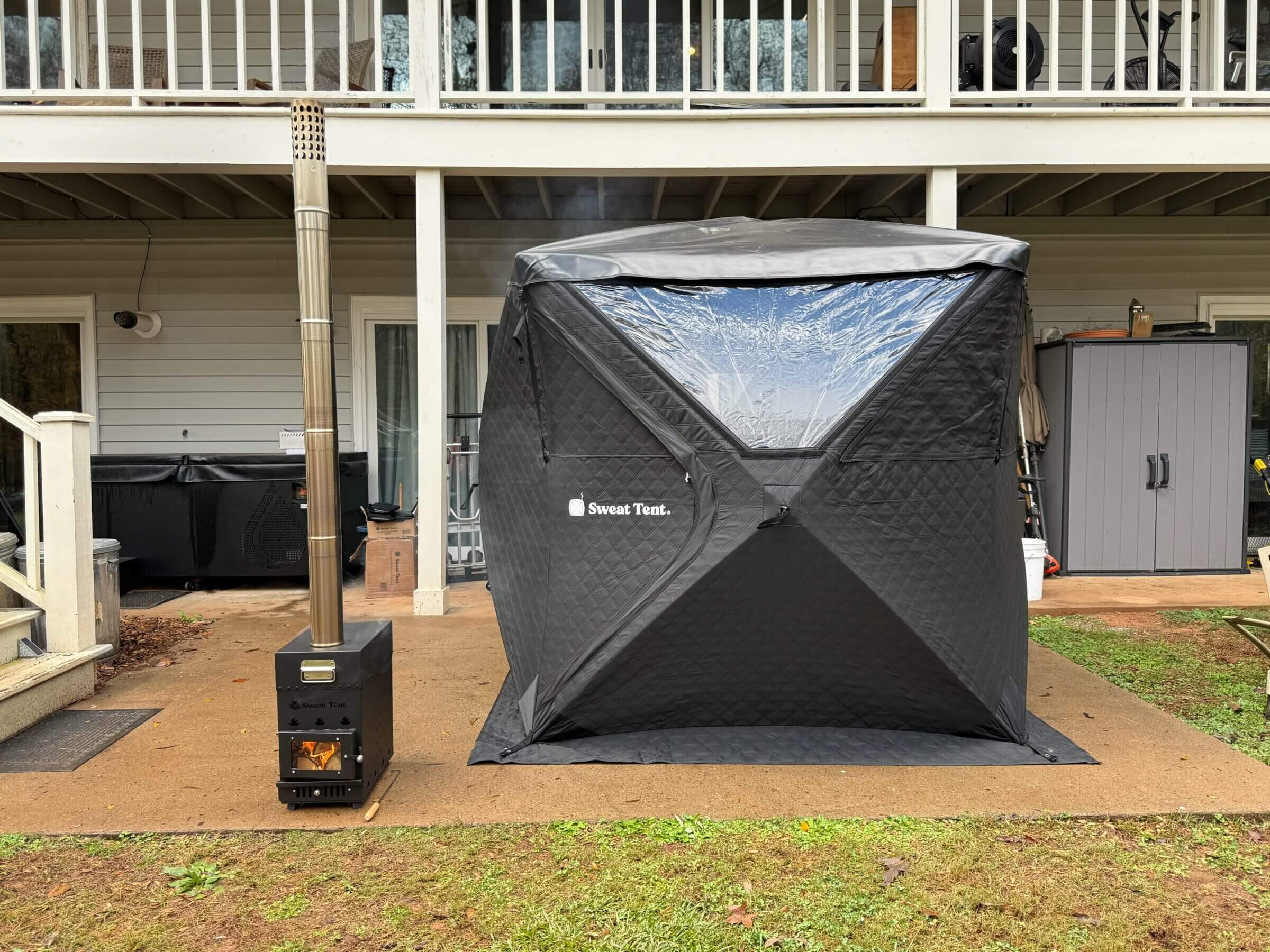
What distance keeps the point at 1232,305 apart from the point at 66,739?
28.9 feet

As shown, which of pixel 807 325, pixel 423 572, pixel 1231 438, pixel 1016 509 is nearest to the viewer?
pixel 807 325

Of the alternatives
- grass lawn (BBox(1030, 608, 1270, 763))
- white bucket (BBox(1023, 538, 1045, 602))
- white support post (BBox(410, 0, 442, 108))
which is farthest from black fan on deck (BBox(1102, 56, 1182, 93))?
white support post (BBox(410, 0, 442, 108))

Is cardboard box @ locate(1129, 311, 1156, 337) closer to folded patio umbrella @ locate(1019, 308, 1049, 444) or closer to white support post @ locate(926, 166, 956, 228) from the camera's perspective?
folded patio umbrella @ locate(1019, 308, 1049, 444)

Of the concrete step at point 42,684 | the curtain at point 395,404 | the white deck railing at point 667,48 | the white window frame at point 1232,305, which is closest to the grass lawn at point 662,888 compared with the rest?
the concrete step at point 42,684

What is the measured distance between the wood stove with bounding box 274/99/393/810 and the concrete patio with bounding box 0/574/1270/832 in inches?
5.7

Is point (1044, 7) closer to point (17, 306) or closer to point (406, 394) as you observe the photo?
point (406, 394)

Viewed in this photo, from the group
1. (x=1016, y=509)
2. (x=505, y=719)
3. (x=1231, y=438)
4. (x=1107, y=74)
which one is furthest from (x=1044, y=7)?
(x=505, y=719)

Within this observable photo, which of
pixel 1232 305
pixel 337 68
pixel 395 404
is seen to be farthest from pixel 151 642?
pixel 1232 305

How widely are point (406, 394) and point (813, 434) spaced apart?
547cm

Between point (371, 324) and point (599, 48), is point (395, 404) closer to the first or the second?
point (371, 324)

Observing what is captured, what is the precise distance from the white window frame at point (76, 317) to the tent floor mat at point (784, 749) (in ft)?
19.5

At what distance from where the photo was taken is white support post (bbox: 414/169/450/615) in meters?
5.50

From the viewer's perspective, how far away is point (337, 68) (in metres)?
6.66

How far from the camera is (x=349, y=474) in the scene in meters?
6.97
